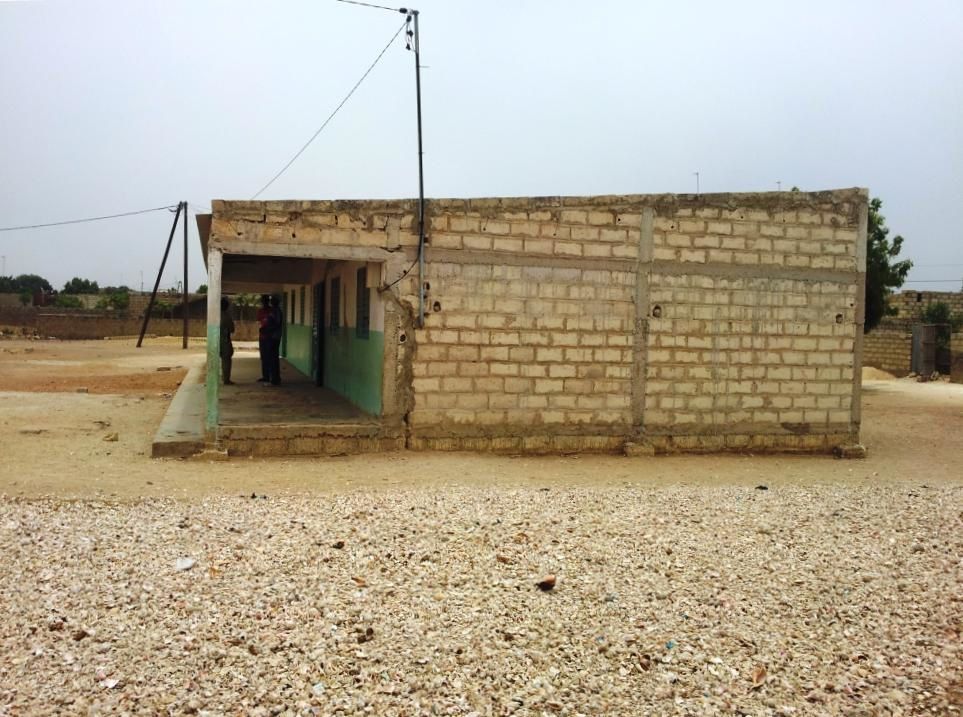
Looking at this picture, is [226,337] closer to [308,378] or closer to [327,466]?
[308,378]

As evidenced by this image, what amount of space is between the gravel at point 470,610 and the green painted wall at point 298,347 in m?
12.8


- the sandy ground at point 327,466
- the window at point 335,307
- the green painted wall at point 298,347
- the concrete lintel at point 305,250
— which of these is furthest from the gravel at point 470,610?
the green painted wall at point 298,347

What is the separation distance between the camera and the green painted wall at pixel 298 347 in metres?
19.4

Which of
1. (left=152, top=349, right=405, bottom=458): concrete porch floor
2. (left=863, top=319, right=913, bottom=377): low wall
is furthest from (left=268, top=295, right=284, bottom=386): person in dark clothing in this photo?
(left=863, top=319, right=913, bottom=377): low wall

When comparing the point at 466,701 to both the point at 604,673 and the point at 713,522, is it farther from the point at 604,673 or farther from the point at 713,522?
the point at 713,522

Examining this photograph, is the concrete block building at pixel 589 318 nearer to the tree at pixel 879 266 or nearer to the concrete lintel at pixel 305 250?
the concrete lintel at pixel 305 250

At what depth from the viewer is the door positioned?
1675 centimetres

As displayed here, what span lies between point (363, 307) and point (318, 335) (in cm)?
543

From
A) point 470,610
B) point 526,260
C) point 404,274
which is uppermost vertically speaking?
point 526,260

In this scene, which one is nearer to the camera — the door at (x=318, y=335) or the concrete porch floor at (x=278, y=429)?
the concrete porch floor at (x=278, y=429)

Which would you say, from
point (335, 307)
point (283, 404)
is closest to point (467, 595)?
point (283, 404)

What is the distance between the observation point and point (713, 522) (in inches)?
257

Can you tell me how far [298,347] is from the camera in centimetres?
2148

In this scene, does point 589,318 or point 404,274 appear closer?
point 404,274
